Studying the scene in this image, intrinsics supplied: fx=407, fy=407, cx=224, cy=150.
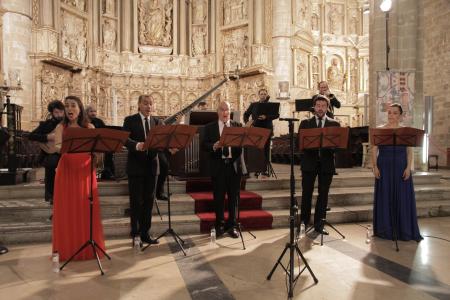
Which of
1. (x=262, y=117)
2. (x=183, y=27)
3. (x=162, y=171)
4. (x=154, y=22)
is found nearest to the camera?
(x=162, y=171)

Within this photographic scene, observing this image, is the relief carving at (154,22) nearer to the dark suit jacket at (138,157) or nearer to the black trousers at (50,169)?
the black trousers at (50,169)

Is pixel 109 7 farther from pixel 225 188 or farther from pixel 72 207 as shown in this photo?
pixel 72 207

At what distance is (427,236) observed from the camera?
219 inches

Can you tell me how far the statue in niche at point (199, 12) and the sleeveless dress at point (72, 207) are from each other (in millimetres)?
15032

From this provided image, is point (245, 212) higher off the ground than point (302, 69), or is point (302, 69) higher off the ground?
point (302, 69)

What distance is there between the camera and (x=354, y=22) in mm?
19500

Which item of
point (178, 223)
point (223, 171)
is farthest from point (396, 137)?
point (178, 223)

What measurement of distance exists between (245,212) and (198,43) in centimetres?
1341

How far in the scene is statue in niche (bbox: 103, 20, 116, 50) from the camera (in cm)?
1714

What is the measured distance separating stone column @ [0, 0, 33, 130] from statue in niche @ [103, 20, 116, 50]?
3866 mm

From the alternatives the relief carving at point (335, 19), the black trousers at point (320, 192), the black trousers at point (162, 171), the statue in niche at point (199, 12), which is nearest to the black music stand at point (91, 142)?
the black trousers at point (162, 171)

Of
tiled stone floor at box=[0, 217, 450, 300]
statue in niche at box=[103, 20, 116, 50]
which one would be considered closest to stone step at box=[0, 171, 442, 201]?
tiled stone floor at box=[0, 217, 450, 300]

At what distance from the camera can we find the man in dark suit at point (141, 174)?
491 centimetres

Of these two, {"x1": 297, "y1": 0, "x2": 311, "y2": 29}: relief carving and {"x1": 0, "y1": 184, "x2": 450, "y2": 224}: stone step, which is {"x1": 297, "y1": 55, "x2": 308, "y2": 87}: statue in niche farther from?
{"x1": 0, "y1": 184, "x2": 450, "y2": 224}: stone step
